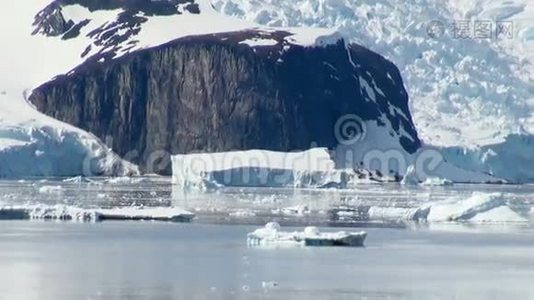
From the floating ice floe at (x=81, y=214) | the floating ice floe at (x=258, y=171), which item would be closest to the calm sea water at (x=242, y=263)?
the floating ice floe at (x=81, y=214)

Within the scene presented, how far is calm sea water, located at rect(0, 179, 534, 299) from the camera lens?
31.6m

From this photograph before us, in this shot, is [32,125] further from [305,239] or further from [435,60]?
[305,239]

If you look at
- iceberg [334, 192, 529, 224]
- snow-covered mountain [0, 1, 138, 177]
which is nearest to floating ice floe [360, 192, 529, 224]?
iceberg [334, 192, 529, 224]

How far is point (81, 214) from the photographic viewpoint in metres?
51.4

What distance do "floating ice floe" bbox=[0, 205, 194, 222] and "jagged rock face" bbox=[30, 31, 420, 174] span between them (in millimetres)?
59055

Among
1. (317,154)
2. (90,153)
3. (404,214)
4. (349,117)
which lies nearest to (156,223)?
(404,214)

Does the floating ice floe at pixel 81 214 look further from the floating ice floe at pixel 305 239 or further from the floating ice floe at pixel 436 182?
the floating ice floe at pixel 436 182

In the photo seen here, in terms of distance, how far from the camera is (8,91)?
11562cm

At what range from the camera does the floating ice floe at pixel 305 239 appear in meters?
41.6

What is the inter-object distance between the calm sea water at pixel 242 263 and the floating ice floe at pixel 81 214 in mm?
1160

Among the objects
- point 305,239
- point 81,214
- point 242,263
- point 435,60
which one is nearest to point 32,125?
point 435,60

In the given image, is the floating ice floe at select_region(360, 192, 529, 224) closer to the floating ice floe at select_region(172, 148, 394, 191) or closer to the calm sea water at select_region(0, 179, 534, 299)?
the calm sea water at select_region(0, 179, 534, 299)

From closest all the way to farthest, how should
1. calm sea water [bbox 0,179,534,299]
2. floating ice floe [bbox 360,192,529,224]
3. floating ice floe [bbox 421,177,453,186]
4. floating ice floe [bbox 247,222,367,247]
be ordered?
calm sea water [bbox 0,179,534,299], floating ice floe [bbox 247,222,367,247], floating ice floe [bbox 360,192,529,224], floating ice floe [bbox 421,177,453,186]

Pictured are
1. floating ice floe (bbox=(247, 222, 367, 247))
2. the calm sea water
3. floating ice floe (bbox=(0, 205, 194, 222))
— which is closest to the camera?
the calm sea water
